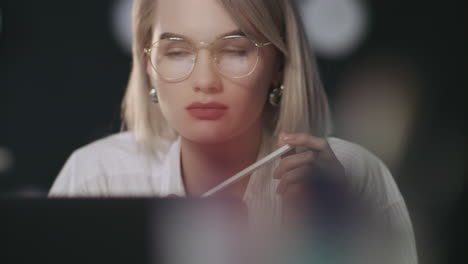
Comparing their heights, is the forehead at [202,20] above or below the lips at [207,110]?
above

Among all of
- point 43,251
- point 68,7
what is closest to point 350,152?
point 43,251

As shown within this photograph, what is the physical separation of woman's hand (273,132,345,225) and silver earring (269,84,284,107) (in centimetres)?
21

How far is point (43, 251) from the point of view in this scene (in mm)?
366

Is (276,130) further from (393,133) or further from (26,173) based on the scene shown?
(26,173)

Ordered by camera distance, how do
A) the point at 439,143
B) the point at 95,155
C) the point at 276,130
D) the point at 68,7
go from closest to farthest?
1. the point at 276,130
2. the point at 95,155
3. the point at 439,143
4. the point at 68,7

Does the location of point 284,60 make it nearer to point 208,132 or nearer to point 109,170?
point 208,132

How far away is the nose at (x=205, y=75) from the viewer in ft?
2.74

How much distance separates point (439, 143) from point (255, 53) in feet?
4.16

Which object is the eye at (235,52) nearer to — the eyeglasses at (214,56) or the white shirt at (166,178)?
the eyeglasses at (214,56)

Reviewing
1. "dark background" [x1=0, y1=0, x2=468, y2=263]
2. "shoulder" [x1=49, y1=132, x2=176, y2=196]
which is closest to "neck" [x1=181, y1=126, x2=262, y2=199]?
"shoulder" [x1=49, y1=132, x2=176, y2=196]

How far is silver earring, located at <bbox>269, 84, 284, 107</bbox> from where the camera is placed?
101 cm

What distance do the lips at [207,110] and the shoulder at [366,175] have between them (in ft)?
1.08

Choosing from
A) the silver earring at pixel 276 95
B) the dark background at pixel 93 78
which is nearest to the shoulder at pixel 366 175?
the silver earring at pixel 276 95

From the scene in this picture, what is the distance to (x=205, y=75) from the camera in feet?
2.74
